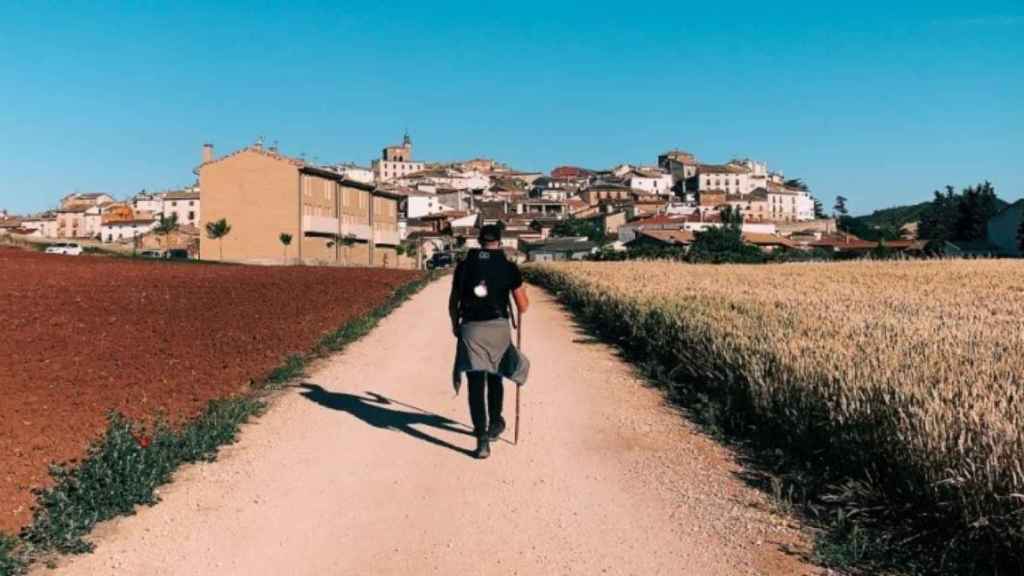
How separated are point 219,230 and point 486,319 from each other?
228 ft

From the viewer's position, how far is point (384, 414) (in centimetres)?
1002

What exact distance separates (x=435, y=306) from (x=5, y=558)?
22763 millimetres

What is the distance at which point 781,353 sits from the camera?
8922 mm

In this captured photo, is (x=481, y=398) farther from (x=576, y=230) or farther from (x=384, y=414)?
(x=576, y=230)

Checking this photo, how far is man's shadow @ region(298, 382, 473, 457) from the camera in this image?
9039 mm

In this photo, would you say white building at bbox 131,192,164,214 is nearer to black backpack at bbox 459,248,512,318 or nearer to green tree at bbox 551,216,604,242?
green tree at bbox 551,216,604,242

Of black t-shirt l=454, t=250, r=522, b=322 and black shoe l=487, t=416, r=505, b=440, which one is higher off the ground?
black t-shirt l=454, t=250, r=522, b=322

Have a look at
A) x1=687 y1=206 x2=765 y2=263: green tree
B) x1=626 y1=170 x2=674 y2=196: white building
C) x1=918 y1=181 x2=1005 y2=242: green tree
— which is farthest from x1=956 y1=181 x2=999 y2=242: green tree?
x1=626 y1=170 x2=674 y2=196: white building

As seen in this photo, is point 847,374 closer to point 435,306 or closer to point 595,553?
point 595,553

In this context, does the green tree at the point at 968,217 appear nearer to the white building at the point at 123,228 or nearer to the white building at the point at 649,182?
the white building at the point at 649,182

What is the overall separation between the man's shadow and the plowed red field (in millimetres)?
1141

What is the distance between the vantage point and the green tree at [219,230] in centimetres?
7338

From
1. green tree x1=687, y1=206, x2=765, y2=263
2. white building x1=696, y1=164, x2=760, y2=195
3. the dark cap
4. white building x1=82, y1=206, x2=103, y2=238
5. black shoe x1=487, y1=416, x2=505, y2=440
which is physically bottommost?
black shoe x1=487, y1=416, x2=505, y2=440

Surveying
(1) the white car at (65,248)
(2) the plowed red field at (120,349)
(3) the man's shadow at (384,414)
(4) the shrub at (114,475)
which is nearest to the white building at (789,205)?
(1) the white car at (65,248)
